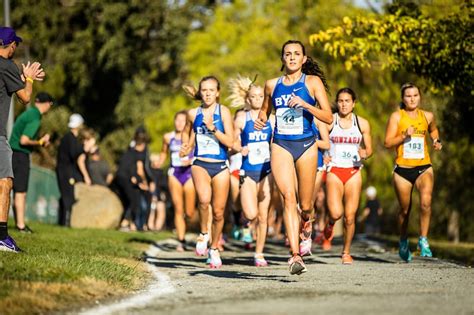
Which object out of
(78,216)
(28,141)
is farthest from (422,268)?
(78,216)

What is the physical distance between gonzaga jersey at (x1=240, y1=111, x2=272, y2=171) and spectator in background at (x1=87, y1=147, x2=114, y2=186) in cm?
1064

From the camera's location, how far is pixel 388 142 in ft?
47.4

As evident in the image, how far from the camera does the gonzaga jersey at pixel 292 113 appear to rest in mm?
11266

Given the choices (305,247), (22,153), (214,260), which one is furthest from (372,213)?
(305,247)

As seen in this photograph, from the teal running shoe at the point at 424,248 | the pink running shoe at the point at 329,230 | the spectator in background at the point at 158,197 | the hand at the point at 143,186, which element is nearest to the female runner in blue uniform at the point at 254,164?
the pink running shoe at the point at 329,230

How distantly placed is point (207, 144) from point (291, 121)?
102 inches

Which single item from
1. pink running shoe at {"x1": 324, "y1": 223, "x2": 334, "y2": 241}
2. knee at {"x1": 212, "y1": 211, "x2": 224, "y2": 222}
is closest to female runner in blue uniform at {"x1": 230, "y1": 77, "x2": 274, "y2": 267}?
knee at {"x1": 212, "y1": 211, "x2": 224, "y2": 222}

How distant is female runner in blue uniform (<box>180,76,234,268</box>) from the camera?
1354 cm

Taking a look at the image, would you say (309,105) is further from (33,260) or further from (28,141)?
(28,141)

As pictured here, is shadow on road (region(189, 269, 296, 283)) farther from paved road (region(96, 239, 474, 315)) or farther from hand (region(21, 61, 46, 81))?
hand (region(21, 61, 46, 81))

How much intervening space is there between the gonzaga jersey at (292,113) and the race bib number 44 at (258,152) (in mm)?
3364

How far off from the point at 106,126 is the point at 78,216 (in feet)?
100

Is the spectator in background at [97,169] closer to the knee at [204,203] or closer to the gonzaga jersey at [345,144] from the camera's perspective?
the gonzaga jersey at [345,144]

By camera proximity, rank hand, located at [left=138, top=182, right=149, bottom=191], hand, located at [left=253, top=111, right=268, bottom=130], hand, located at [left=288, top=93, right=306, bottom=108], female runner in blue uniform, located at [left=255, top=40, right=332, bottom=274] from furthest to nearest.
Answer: hand, located at [left=138, top=182, right=149, bottom=191] < hand, located at [left=253, top=111, right=268, bottom=130] < female runner in blue uniform, located at [left=255, top=40, right=332, bottom=274] < hand, located at [left=288, top=93, right=306, bottom=108]
